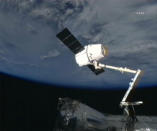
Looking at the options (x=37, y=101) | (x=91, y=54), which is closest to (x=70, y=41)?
(x=91, y=54)

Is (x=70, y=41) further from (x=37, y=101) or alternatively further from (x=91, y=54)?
(x=37, y=101)

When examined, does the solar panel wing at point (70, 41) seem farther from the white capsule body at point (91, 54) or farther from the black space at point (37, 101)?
the black space at point (37, 101)

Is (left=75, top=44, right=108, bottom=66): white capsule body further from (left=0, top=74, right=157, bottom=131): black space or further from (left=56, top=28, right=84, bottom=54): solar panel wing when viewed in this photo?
(left=0, top=74, right=157, bottom=131): black space

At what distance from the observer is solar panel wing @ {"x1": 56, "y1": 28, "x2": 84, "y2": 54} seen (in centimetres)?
421

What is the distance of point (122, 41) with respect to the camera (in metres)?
10.6

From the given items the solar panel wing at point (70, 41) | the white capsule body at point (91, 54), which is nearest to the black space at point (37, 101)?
the solar panel wing at point (70, 41)

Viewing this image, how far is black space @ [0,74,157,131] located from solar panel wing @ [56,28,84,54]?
34.8ft

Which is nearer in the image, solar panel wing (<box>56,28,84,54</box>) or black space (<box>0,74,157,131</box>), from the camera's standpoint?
solar panel wing (<box>56,28,84,54</box>)

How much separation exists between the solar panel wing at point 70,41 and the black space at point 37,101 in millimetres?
10615

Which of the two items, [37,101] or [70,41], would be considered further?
[37,101]

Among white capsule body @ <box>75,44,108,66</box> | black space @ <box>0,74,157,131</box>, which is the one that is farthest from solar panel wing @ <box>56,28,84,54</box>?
black space @ <box>0,74,157,131</box>

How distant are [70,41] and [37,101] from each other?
12951mm

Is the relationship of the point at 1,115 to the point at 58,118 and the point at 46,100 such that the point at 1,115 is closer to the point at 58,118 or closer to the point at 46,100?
the point at 46,100

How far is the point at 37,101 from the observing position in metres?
16.6
